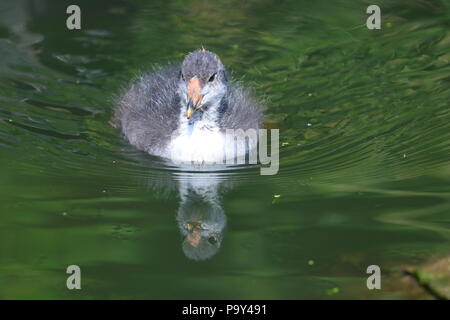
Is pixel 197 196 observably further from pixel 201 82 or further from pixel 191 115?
pixel 201 82

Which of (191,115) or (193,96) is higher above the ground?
(193,96)

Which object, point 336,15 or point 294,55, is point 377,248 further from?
point 336,15

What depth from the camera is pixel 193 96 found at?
7.40 meters

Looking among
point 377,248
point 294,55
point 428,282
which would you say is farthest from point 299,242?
point 294,55

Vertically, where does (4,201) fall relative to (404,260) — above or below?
above

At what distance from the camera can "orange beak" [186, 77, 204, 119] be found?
739 centimetres

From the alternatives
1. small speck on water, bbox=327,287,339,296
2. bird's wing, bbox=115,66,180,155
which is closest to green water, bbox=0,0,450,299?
small speck on water, bbox=327,287,339,296

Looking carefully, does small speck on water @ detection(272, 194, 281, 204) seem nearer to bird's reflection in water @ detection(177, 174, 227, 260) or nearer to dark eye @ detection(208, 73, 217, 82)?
bird's reflection in water @ detection(177, 174, 227, 260)

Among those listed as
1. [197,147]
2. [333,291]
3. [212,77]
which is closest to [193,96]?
[212,77]

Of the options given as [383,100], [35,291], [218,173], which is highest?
[383,100]

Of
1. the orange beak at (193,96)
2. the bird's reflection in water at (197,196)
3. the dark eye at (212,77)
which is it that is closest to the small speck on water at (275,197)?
the bird's reflection in water at (197,196)

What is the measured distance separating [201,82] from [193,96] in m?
0.14

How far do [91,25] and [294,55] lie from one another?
237 cm

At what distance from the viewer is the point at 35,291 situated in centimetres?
560
